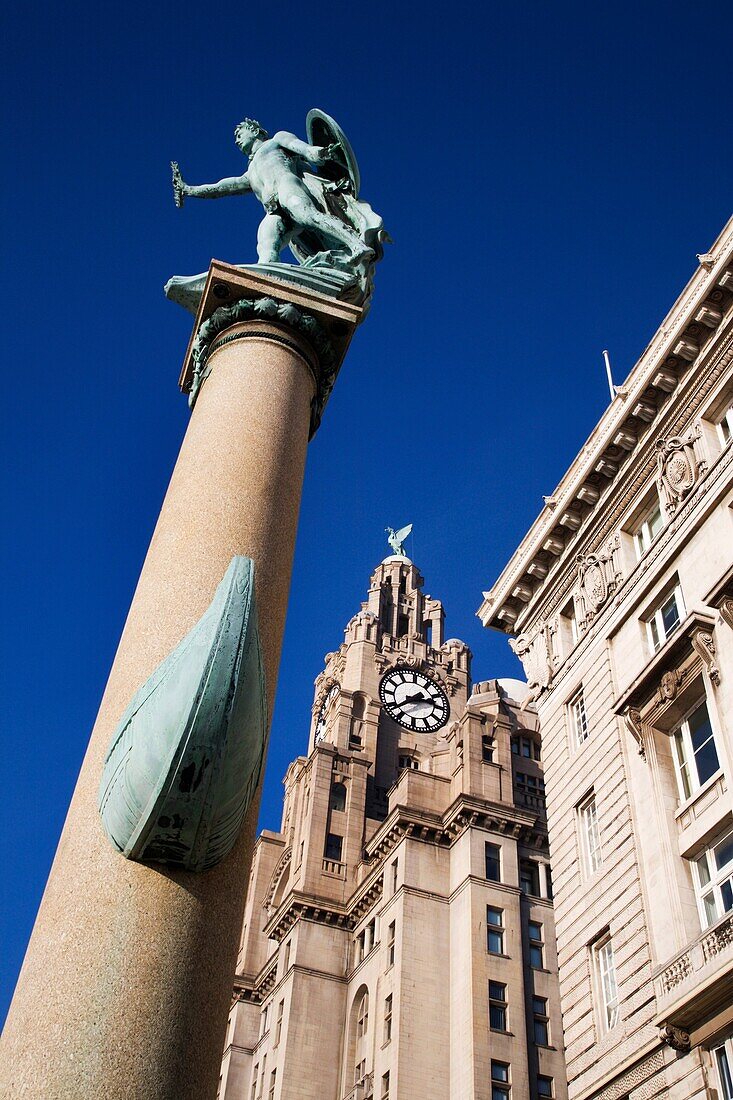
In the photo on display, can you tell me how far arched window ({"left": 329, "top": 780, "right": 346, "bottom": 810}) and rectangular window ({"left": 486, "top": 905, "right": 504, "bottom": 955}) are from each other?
59.2 ft

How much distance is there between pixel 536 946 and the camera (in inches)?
2340

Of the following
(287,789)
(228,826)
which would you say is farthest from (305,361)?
(287,789)

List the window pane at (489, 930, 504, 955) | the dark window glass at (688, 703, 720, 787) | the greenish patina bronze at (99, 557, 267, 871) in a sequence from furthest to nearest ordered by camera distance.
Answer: the window pane at (489, 930, 504, 955) < the dark window glass at (688, 703, 720, 787) < the greenish patina bronze at (99, 557, 267, 871)

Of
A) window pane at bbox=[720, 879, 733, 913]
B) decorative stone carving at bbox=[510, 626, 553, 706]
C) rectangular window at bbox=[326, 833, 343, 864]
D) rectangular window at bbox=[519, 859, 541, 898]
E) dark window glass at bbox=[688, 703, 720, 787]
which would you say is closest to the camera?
window pane at bbox=[720, 879, 733, 913]

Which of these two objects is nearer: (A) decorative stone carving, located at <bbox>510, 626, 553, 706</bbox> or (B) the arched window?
(A) decorative stone carving, located at <bbox>510, 626, 553, 706</bbox>

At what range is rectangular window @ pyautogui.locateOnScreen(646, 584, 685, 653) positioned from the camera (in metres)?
26.9

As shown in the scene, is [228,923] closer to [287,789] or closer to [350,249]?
[350,249]

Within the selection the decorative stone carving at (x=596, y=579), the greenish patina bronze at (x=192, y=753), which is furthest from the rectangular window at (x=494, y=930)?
the greenish patina bronze at (x=192, y=753)

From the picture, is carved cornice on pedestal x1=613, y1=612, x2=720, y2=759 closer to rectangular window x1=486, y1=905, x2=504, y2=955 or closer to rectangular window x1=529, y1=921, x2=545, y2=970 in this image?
rectangular window x1=486, y1=905, x2=504, y2=955

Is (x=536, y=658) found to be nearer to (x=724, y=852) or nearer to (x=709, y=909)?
(x=724, y=852)

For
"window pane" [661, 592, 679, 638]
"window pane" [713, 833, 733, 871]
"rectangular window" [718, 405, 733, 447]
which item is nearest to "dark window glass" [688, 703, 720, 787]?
"window pane" [713, 833, 733, 871]

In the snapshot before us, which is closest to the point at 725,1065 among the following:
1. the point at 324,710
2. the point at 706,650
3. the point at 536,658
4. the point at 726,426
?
the point at 706,650

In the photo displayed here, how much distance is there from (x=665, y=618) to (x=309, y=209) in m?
16.5

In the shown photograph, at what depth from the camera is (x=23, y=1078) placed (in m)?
7.14
